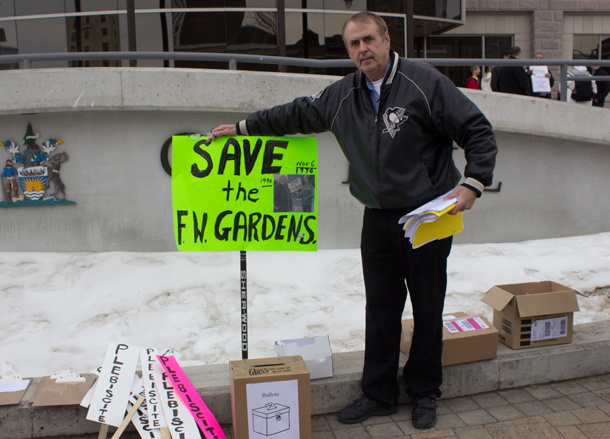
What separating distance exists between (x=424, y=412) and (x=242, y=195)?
60.5 inches

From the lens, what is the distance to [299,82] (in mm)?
5805

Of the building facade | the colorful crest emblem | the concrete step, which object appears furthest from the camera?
the building facade

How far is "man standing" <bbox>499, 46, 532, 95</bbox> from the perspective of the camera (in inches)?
283

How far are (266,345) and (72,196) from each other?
3478 mm

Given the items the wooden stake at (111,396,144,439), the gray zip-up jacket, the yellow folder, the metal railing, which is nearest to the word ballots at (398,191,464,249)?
the yellow folder

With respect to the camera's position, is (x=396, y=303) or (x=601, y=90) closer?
(x=396, y=303)

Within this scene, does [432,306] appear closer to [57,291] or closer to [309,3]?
[57,291]

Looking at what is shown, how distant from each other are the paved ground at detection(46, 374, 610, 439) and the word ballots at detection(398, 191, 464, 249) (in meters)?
1.02

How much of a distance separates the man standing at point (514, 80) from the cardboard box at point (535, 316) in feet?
16.3

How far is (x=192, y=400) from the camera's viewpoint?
8.32 ft

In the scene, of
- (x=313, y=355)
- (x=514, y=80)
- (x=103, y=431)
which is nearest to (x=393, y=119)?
(x=313, y=355)

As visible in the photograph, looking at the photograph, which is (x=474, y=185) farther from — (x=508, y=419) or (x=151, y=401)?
(x=151, y=401)

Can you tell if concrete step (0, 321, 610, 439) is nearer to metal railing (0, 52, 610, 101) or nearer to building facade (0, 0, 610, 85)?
metal railing (0, 52, 610, 101)

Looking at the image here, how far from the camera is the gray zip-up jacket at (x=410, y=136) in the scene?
7.41 feet
